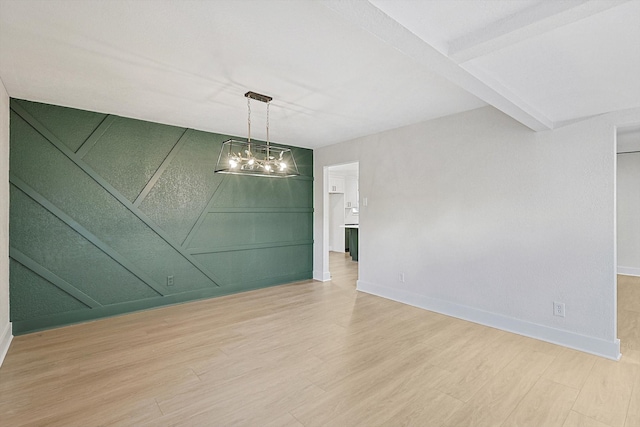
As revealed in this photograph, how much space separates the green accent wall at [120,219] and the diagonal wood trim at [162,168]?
0.5 inches

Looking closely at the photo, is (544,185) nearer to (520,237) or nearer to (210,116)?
(520,237)

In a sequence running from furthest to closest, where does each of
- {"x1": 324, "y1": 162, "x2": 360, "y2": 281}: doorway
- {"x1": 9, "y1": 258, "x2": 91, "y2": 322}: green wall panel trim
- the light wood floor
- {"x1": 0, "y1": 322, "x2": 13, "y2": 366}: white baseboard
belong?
Result: {"x1": 324, "y1": 162, "x2": 360, "y2": 281}: doorway, {"x1": 9, "y1": 258, "x2": 91, "y2": 322}: green wall panel trim, {"x1": 0, "y1": 322, "x2": 13, "y2": 366}: white baseboard, the light wood floor

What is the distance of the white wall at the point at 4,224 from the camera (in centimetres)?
294

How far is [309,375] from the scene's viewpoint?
98.0 inches

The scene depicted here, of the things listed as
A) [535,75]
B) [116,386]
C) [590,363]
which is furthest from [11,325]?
[590,363]

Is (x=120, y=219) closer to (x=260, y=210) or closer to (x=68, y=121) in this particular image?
(x=68, y=121)

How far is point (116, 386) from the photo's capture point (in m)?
2.36

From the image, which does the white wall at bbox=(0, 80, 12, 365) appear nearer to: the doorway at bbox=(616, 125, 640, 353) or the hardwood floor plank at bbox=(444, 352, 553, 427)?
the hardwood floor plank at bbox=(444, 352, 553, 427)

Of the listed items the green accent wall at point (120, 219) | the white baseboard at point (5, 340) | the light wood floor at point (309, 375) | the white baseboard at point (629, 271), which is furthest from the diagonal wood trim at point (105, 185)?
the white baseboard at point (629, 271)

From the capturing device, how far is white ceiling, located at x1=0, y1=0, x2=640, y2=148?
1.53 meters

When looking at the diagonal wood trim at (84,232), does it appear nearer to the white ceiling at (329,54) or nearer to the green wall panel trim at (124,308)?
the green wall panel trim at (124,308)

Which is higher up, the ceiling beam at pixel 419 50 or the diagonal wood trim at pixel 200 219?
the ceiling beam at pixel 419 50

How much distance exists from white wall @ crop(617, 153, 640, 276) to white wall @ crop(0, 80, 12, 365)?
9569mm

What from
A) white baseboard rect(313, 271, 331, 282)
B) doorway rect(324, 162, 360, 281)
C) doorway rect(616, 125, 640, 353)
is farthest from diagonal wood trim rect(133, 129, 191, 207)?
doorway rect(616, 125, 640, 353)
